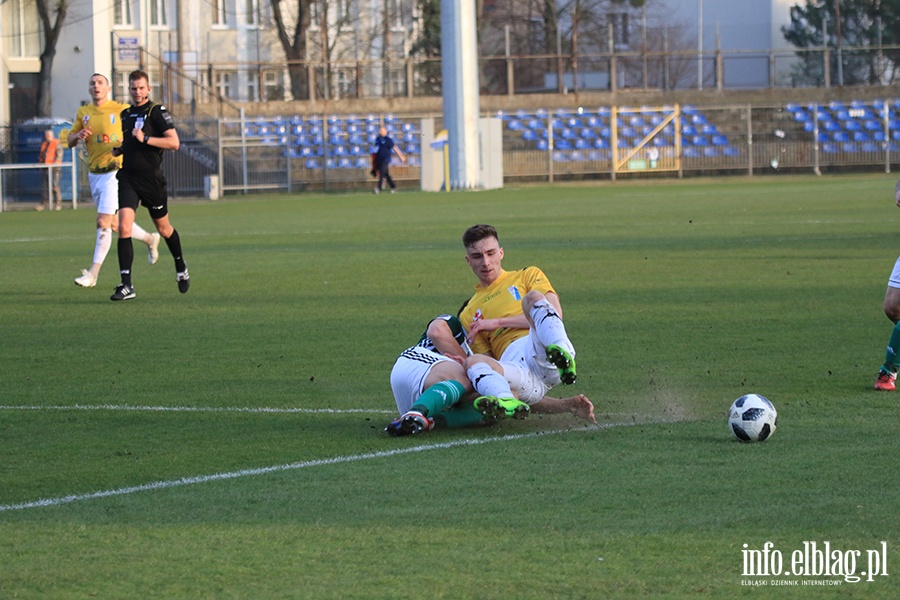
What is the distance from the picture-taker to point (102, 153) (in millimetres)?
15477

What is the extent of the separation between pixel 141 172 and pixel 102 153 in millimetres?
796

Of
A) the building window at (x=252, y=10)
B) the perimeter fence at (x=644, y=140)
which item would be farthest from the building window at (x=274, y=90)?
the building window at (x=252, y=10)

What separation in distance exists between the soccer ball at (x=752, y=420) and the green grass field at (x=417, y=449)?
0.30 ft

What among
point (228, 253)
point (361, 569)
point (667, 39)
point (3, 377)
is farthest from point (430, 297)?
point (667, 39)

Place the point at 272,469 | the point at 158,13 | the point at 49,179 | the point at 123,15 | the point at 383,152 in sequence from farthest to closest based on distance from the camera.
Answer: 1. the point at 158,13
2. the point at 123,15
3. the point at 383,152
4. the point at 49,179
5. the point at 272,469

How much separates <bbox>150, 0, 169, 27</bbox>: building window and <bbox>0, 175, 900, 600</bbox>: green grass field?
5398 cm

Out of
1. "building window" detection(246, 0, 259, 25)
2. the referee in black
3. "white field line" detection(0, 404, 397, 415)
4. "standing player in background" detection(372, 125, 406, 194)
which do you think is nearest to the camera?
"white field line" detection(0, 404, 397, 415)

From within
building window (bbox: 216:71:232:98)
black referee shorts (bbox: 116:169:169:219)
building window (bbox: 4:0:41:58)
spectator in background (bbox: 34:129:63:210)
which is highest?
building window (bbox: 4:0:41:58)

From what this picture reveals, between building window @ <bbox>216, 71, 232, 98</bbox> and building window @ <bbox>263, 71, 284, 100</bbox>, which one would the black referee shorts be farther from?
building window @ <bbox>216, 71, 232, 98</bbox>

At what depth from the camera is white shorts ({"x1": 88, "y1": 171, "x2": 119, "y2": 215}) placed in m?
15.4

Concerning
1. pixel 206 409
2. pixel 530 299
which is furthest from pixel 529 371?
pixel 206 409

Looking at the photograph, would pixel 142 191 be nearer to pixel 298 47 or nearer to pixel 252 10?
pixel 298 47

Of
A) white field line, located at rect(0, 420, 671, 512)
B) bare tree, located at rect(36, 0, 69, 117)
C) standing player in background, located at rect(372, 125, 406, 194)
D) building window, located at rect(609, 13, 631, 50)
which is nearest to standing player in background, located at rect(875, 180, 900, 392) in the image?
white field line, located at rect(0, 420, 671, 512)

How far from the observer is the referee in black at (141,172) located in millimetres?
14711
